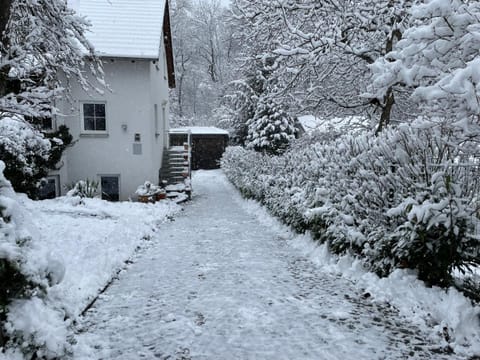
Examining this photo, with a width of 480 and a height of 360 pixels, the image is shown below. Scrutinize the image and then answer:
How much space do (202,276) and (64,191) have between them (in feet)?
30.3

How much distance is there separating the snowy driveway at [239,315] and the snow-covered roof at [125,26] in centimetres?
867

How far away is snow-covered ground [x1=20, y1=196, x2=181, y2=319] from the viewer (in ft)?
16.2

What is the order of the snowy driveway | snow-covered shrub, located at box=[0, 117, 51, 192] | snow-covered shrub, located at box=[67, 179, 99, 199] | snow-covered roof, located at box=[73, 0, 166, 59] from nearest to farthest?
1. the snowy driveway
2. snow-covered shrub, located at box=[0, 117, 51, 192]
3. snow-covered shrub, located at box=[67, 179, 99, 199]
4. snow-covered roof, located at box=[73, 0, 166, 59]

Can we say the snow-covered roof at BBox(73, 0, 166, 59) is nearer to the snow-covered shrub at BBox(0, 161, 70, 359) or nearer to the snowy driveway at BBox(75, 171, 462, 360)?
the snowy driveway at BBox(75, 171, 462, 360)

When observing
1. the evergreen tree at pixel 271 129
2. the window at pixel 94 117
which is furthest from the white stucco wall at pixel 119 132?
the evergreen tree at pixel 271 129

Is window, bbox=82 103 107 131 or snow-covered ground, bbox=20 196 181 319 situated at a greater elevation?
window, bbox=82 103 107 131

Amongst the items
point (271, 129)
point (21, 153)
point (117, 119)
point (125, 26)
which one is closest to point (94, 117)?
point (117, 119)

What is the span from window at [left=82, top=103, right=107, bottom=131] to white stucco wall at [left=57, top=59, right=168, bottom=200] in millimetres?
185

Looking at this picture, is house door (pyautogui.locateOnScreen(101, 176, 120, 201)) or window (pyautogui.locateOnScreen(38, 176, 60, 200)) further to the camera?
house door (pyautogui.locateOnScreen(101, 176, 120, 201))

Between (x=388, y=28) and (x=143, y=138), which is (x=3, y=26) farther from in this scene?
(x=143, y=138)

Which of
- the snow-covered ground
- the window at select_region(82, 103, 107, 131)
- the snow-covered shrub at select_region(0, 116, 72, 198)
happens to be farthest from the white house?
the snow-covered ground

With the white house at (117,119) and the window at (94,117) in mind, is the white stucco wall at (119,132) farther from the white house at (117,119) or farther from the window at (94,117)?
the window at (94,117)

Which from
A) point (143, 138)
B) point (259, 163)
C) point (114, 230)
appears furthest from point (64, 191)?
point (259, 163)

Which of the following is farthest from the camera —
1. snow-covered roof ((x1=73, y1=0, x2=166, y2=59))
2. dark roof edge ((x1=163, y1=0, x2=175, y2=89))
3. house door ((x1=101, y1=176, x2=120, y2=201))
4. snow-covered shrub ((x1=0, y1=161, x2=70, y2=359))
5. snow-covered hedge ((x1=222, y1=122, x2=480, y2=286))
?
dark roof edge ((x1=163, y1=0, x2=175, y2=89))
